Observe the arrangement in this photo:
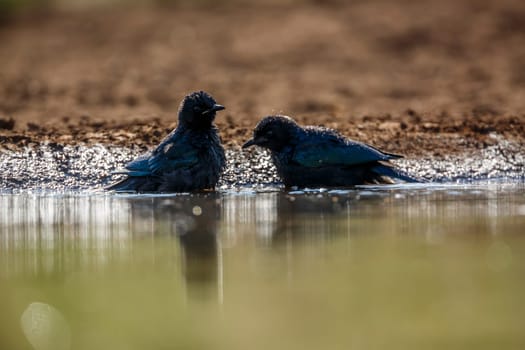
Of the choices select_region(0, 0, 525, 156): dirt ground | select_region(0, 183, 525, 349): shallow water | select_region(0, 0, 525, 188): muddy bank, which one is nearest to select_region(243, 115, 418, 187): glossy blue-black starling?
select_region(0, 0, 525, 188): muddy bank

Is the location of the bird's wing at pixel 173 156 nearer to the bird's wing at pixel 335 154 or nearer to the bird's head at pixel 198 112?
the bird's head at pixel 198 112

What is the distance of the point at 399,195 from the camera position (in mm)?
10273

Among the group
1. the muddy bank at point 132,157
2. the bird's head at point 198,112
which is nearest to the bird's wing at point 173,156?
the bird's head at point 198,112

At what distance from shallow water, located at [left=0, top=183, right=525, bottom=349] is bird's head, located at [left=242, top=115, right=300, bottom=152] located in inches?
58.8

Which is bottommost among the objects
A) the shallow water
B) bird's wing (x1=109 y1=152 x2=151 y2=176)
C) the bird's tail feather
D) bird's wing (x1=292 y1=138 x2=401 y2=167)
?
the shallow water

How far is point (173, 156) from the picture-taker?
10.8m

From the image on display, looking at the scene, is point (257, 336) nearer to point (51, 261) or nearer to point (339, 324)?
point (339, 324)

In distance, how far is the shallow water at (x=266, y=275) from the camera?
5.34 metres

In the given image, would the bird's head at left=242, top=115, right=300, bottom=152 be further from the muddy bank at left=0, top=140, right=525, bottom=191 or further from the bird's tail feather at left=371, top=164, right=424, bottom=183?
the bird's tail feather at left=371, top=164, right=424, bottom=183

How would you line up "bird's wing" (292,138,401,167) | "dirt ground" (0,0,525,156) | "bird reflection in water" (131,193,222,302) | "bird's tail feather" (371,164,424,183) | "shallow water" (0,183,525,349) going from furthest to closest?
"dirt ground" (0,0,525,156) < "bird's tail feather" (371,164,424,183) < "bird's wing" (292,138,401,167) < "bird reflection in water" (131,193,222,302) < "shallow water" (0,183,525,349)

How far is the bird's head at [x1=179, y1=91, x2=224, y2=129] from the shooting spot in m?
11.1

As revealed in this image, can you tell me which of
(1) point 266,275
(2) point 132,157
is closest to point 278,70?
(2) point 132,157

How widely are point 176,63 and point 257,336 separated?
47.5ft

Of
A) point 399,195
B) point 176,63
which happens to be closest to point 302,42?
point 176,63
